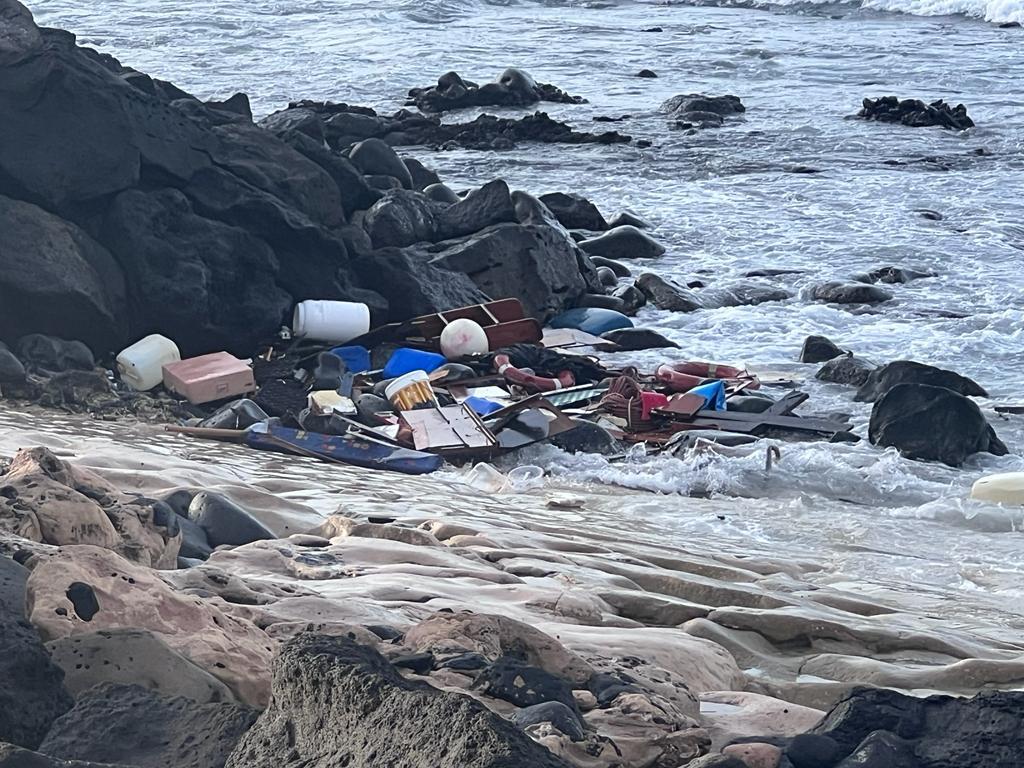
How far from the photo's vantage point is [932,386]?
791 cm

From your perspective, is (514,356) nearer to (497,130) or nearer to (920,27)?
(497,130)

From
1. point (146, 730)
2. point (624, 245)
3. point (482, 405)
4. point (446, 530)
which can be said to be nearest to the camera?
point (146, 730)

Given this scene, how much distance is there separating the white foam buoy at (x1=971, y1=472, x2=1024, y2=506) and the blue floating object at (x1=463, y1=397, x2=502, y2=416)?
2.78m

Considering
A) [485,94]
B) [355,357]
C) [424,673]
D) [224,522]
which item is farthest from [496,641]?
[485,94]

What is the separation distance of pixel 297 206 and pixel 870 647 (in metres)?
6.64

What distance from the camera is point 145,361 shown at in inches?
319

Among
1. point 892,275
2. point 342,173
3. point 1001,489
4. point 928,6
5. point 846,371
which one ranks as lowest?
point 892,275

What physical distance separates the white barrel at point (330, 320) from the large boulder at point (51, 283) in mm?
1186

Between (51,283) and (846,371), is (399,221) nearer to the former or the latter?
(51,283)

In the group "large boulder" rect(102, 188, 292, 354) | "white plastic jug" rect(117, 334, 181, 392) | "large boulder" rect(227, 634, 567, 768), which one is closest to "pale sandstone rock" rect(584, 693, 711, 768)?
"large boulder" rect(227, 634, 567, 768)

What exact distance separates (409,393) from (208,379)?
1.22 m

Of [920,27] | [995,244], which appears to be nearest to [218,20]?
[920,27]

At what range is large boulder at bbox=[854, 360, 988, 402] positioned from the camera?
8.38 meters

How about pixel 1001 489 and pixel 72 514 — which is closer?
pixel 72 514
